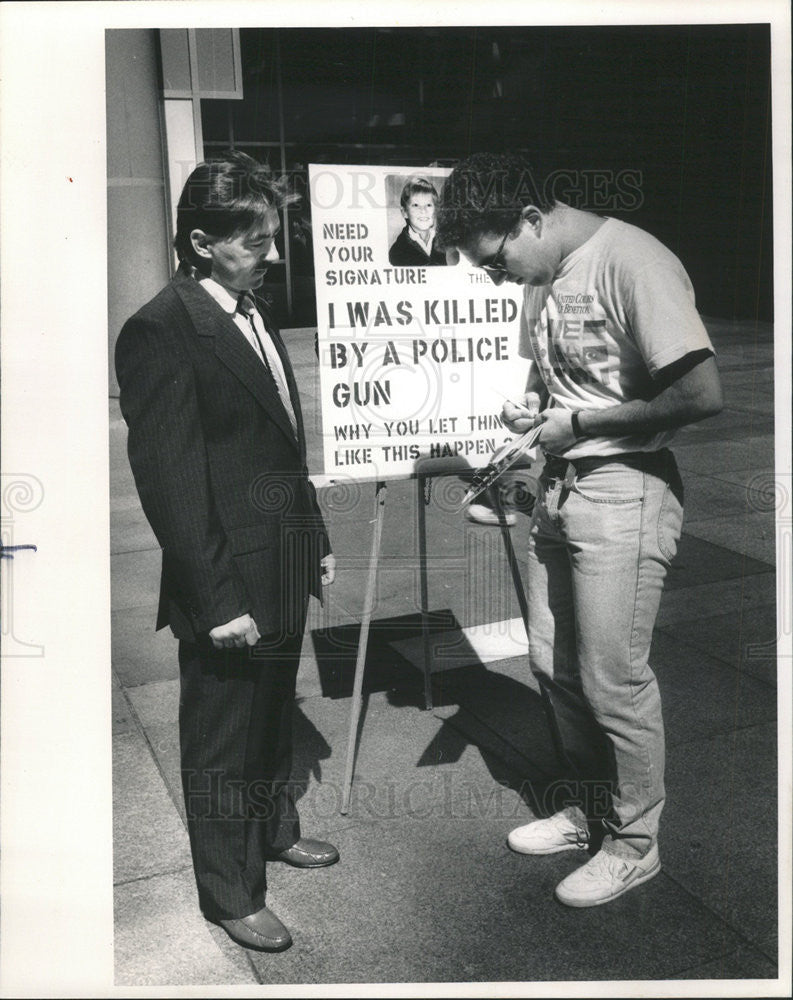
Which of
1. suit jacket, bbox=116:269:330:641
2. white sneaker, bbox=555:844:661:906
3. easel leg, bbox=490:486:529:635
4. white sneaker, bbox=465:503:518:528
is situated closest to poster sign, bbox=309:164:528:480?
easel leg, bbox=490:486:529:635

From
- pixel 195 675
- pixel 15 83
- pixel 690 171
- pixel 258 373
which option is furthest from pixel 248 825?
pixel 690 171

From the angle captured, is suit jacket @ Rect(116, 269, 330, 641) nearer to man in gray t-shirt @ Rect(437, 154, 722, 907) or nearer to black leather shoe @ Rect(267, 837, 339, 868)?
man in gray t-shirt @ Rect(437, 154, 722, 907)

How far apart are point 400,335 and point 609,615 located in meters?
1.29

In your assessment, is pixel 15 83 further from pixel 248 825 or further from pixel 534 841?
pixel 534 841

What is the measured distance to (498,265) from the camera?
289 centimetres

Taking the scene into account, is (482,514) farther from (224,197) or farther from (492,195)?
(224,197)

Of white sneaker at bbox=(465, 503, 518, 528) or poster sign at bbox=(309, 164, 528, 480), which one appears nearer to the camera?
poster sign at bbox=(309, 164, 528, 480)

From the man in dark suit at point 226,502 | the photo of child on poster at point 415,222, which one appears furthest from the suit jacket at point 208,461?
the photo of child on poster at point 415,222

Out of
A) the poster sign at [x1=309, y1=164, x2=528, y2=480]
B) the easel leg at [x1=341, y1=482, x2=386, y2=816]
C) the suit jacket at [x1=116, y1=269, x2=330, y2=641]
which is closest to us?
the suit jacket at [x1=116, y1=269, x2=330, y2=641]

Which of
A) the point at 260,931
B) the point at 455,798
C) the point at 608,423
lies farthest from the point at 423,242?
the point at 260,931

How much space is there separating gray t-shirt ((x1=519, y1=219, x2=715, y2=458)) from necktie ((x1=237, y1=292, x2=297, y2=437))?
31.0 inches

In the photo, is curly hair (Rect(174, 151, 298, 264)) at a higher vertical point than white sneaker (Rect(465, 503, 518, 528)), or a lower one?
higher

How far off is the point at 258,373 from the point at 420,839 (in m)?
1.70

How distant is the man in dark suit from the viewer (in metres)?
2.56
